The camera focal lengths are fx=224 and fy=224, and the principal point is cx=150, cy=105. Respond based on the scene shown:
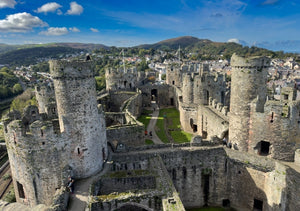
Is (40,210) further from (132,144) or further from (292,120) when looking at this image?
(292,120)

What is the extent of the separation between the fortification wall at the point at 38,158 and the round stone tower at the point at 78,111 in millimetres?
686


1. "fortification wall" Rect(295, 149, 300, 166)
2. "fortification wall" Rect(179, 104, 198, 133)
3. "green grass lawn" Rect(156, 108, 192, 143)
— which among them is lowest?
"green grass lawn" Rect(156, 108, 192, 143)

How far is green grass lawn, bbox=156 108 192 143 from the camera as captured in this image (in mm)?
28930

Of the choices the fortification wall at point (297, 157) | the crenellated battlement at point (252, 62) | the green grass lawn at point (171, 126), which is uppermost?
the crenellated battlement at point (252, 62)

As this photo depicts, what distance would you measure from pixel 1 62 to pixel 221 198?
192073 mm

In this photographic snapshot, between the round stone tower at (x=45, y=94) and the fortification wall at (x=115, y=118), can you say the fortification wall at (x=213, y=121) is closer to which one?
the fortification wall at (x=115, y=118)

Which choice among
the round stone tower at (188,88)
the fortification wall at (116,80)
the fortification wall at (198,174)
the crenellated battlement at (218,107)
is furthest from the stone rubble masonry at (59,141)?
the fortification wall at (116,80)

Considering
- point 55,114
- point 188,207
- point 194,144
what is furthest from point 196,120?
point 55,114

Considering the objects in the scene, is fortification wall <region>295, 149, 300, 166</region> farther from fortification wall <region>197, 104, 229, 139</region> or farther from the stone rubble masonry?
the stone rubble masonry

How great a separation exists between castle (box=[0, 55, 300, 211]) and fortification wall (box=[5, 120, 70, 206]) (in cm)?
5

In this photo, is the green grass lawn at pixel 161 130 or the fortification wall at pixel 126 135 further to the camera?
the green grass lawn at pixel 161 130

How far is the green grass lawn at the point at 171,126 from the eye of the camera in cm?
2893

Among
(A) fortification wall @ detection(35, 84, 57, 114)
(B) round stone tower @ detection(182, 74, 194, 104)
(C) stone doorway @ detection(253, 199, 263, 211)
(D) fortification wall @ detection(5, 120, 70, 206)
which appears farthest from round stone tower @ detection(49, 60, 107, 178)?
(B) round stone tower @ detection(182, 74, 194, 104)

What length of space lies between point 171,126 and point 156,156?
55.7 feet
